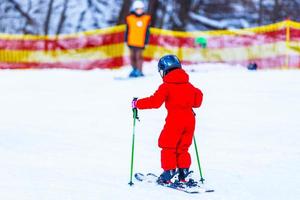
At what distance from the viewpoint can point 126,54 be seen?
2194 cm

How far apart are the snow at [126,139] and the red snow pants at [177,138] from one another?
29cm

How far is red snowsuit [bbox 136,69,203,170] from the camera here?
6.35 meters

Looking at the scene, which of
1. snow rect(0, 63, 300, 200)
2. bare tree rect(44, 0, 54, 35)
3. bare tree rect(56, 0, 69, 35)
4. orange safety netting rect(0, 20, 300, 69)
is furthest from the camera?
bare tree rect(56, 0, 69, 35)

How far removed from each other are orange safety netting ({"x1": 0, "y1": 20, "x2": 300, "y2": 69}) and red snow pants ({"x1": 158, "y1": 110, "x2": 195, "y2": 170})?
14.7 meters

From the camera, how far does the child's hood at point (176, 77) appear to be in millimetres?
6359

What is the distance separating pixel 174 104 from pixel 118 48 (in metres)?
15.7

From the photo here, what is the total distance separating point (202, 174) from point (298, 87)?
7298mm

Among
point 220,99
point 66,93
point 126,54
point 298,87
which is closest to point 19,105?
point 66,93

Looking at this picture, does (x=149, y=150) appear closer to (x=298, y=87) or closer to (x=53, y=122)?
(x=53, y=122)

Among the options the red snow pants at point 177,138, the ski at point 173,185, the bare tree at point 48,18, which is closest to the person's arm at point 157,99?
the red snow pants at point 177,138

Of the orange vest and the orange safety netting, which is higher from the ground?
the orange vest

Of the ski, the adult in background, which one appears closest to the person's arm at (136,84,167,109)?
the ski

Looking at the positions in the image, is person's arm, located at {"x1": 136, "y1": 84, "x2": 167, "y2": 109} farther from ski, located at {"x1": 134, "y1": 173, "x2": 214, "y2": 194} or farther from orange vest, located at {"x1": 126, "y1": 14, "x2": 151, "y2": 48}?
orange vest, located at {"x1": 126, "y1": 14, "x2": 151, "y2": 48}

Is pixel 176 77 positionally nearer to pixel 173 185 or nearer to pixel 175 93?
pixel 175 93
